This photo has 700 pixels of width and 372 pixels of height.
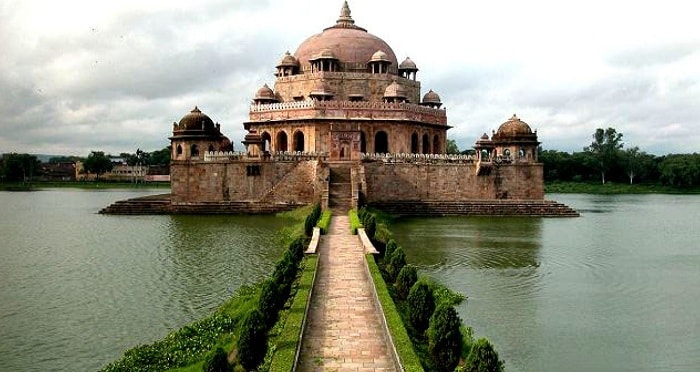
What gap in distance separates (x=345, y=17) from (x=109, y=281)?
98.6 feet

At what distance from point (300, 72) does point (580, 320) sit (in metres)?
29.0

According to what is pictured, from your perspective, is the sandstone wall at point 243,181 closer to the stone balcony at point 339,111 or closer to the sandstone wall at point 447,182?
the sandstone wall at point 447,182

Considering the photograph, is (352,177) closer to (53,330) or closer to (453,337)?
(53,330)

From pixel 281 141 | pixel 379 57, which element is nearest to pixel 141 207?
pixel 281 141

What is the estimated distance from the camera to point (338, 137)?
31156 millimetres

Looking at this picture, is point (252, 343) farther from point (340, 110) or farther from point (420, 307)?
point (340, 110)

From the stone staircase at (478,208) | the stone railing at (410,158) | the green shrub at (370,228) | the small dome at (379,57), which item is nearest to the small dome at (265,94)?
the small dome at (379,57)

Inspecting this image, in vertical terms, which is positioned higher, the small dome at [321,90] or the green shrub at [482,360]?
the small dome at [321,90]

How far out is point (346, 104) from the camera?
113 feet

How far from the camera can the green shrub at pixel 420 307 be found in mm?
9047

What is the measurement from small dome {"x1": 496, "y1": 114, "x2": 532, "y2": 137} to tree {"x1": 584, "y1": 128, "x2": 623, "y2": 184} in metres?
37.5

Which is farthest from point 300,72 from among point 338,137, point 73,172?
point 73,172

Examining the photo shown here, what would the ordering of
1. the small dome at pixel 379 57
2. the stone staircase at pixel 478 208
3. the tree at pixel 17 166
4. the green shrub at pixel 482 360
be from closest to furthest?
the green shrub at pixel 482 360 < the stone staircase at pixel 478 208 < the small dome at pixel 379 57 < the tree at pixel 17 166

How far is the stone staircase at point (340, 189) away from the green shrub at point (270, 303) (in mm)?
15639
